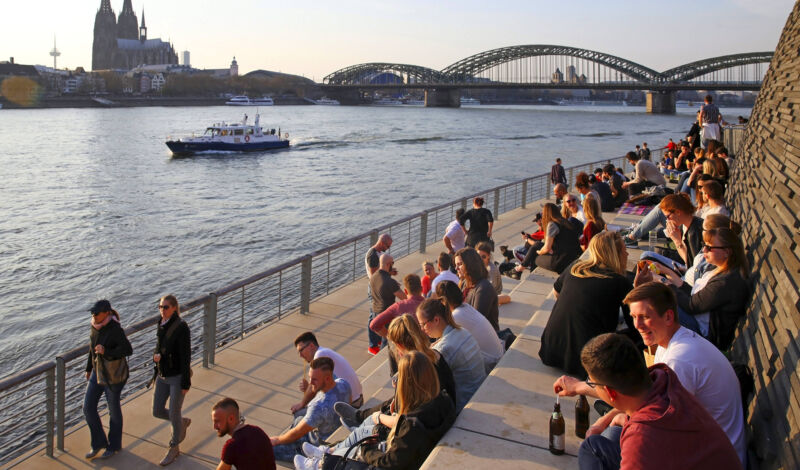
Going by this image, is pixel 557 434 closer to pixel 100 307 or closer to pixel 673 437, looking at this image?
pixel 673 437

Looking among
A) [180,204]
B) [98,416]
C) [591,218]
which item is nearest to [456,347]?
[98,416]

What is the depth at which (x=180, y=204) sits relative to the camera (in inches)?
1335

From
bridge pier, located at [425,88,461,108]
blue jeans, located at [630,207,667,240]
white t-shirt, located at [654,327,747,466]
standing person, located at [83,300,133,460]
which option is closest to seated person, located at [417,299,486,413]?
white t-shirt, located at [654,327,747,466]

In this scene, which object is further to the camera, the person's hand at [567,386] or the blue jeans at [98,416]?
the blue jeans at [98,416]

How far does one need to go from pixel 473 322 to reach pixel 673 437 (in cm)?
270

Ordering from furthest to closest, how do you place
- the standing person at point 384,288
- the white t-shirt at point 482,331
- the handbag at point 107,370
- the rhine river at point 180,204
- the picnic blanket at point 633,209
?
the rhine river at point 180,204 → the picnic blanket at point 633,209 → the standing person at point 384,288 → the handbag at point 107,370 → the white t-shirt at point 482,331

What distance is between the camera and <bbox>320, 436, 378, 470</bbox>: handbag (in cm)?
424

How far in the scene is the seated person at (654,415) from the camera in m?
2.90

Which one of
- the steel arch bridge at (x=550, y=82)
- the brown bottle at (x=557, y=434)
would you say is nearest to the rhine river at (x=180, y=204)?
the brown bottle at (x=557, y=434)

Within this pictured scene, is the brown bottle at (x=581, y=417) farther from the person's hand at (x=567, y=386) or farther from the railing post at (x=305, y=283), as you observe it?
the railing post at (x=305, y=283)

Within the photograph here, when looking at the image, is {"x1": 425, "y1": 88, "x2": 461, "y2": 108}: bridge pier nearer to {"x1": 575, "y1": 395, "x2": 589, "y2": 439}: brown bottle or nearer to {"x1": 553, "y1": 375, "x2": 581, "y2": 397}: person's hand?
{"x1": 575, "y1": 395, "x2": 589, "y2": 439}: brown bottle

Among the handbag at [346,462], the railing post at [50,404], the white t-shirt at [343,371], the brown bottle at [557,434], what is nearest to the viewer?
the brown bottle at [557,434]

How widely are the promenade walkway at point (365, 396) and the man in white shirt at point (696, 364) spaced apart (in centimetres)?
85

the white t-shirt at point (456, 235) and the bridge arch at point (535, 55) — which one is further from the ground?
the bridge arch at point (535, 55)
